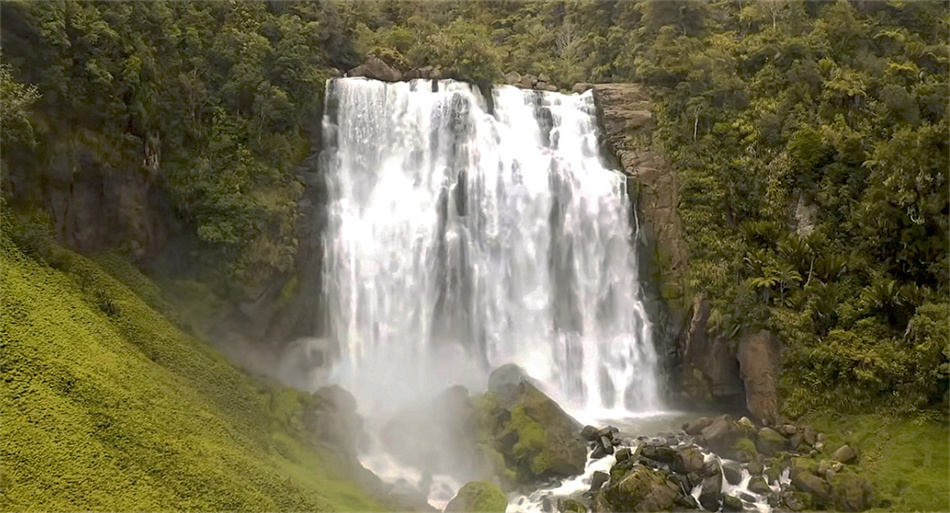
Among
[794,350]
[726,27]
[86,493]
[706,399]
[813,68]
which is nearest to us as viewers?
[86,493]

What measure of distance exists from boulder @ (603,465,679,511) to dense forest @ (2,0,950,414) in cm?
688

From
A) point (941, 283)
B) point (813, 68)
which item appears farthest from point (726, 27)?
point (941, 283)

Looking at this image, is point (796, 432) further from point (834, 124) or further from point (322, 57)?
point (322, 57)

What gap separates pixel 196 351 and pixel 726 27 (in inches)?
1071

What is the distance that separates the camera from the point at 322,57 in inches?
967

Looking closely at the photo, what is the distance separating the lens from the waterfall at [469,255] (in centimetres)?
2166

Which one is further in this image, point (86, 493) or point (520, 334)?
point (520, 334)

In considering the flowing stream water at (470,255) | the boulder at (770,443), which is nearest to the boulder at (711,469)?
the boulder at (770,443)

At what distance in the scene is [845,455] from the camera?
16.2m

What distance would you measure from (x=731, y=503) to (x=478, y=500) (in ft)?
20.3

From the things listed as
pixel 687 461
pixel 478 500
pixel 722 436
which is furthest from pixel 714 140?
pixel 478 500

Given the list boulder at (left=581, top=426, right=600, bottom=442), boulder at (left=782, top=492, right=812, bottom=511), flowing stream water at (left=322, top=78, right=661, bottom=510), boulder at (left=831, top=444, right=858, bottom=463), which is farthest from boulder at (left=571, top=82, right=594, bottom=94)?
boulder at (left=782, top=492, right=812, bottom=511)

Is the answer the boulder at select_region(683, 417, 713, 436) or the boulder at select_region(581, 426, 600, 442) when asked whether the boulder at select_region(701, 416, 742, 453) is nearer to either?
the boulder at select_region(683, 417, 713, 436)

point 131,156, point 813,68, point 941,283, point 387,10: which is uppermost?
point 387,10
